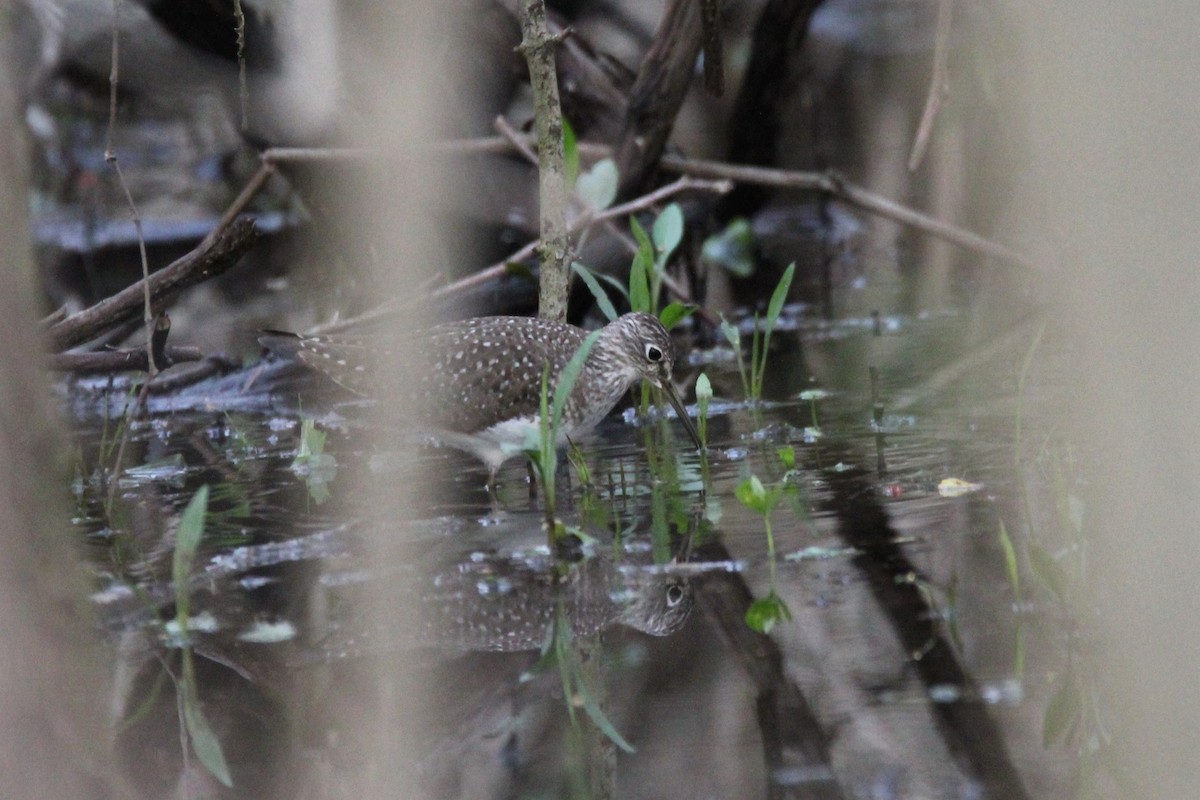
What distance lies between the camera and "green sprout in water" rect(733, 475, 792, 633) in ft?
12.5

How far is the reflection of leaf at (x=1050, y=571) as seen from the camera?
367 cm

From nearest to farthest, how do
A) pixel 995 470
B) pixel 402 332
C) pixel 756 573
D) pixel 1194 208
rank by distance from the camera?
pixel 1194 208
pixel 402 332
pixel 756 573
pixel 995 470

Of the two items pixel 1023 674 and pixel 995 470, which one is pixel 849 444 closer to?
pixel 995 470

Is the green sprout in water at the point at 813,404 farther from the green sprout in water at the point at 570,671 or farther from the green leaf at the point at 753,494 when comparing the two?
the green sprout in water at the point at 570,671

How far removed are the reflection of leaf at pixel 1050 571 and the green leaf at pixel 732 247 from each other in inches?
260

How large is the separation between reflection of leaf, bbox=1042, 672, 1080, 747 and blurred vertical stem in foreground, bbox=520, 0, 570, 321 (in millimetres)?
3196

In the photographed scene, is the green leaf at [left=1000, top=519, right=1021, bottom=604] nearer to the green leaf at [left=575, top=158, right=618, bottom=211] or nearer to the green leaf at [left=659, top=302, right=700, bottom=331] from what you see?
the green leaf at [left=659, top=302, right=700, bottom=331]

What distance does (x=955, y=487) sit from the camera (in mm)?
4934

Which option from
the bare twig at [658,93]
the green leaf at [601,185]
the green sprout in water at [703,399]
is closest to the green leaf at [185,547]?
the green sprout in water at [703,399]

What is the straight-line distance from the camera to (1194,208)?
1.69 metres

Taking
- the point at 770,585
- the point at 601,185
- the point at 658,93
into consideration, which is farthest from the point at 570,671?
the point at 658,93

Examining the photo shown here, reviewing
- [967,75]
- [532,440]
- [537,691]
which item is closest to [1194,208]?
[537,691]

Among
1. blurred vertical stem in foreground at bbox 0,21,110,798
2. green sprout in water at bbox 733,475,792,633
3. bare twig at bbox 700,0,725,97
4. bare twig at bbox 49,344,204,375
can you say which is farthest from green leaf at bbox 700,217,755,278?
blurred vertical stem in foreground at bbox 0,21,110,798

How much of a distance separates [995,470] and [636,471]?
4.56 ft
